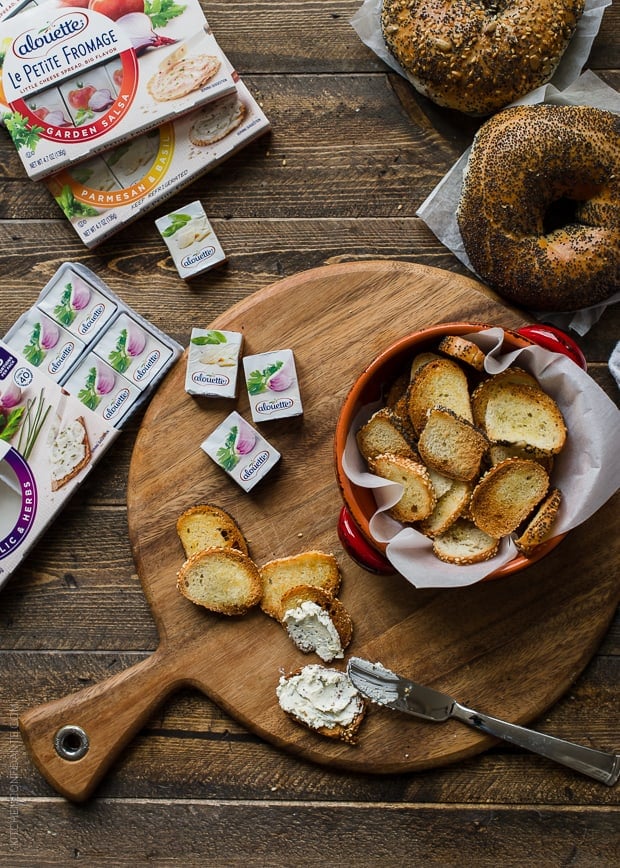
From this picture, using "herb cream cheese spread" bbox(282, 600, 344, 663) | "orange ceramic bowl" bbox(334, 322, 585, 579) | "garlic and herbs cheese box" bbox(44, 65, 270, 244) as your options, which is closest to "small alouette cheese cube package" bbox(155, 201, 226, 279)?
"garlic and herbs cheese box" bbox(44, 65, 270, 244)

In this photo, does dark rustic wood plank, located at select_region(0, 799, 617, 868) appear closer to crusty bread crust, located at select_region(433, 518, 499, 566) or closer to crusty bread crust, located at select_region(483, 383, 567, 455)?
crusty bread crust, located at select_region(433, 518, 499, 566)

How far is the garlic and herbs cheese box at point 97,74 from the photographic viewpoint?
147 centimetres

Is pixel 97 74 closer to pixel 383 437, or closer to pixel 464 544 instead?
pixel 383 437

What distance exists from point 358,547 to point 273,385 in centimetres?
34

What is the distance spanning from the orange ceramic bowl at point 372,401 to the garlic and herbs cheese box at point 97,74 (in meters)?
0.65

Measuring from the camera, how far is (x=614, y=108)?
148 centimetres

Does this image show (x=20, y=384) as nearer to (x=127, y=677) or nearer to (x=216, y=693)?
(x=127, y=677)

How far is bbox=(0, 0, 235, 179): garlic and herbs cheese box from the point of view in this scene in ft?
4.83

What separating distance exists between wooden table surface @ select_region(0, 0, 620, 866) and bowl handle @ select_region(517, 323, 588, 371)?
0.23 metres

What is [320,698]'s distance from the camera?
139cm

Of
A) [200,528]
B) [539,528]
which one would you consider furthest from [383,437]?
[200,528]

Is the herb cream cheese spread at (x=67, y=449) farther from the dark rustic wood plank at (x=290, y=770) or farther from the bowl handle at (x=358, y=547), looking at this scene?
the bowl handle at (x=358, y=547)

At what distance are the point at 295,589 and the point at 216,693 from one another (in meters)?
0.25

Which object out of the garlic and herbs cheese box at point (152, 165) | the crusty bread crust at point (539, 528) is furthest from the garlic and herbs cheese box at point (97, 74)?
the crusty bread crust at point (539, 528)
